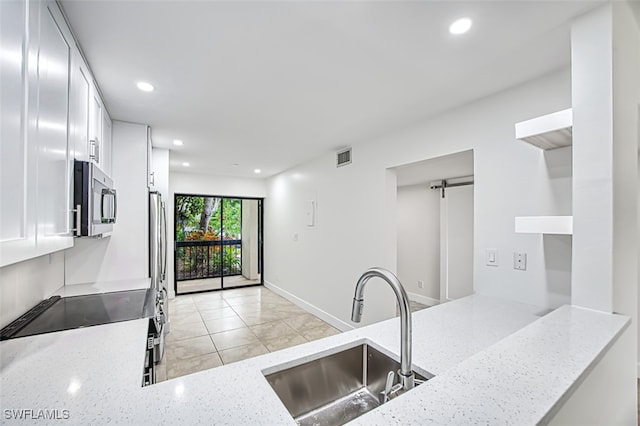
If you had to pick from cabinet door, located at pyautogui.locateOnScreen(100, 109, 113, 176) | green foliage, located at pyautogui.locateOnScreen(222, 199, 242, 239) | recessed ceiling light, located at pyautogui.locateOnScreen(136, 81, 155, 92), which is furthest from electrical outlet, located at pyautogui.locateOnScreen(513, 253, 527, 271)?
green foliage, located at pyautogui.locateOnScreen(222, 199, 242, 239)

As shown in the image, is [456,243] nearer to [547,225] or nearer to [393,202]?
[393,202]

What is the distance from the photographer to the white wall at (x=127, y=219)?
2688mm

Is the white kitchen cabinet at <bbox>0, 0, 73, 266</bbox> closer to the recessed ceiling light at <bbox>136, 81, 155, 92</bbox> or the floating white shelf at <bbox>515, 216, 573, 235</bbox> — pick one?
the recessed ceiling light at <bbox>136, 81, 155, 92</bbox>

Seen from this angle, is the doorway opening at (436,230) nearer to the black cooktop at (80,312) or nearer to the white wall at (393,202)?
the white wall at (393,202)

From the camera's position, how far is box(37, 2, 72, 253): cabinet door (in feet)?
3.52

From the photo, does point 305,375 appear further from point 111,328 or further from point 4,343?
point 4,343

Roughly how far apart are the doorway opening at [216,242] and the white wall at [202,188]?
19 centimetres

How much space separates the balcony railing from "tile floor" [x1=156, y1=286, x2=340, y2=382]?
869mm

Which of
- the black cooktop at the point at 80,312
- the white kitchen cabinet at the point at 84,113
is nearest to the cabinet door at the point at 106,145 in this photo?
the white kitchen cabinet at the point at 84,113

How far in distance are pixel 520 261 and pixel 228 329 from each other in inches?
135

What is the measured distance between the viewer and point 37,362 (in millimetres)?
1154

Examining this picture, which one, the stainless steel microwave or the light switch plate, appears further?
the light switch plate

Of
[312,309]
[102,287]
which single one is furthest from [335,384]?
[312,309]

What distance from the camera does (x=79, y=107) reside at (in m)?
1.62
